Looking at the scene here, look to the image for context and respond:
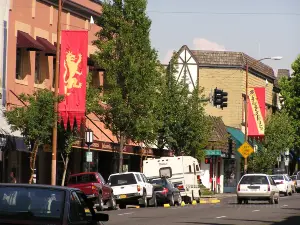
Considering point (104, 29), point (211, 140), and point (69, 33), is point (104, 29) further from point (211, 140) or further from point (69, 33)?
point (211, 140)

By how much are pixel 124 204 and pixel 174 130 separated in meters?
18.4

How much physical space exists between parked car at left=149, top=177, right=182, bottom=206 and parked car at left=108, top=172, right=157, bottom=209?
5.05 ft

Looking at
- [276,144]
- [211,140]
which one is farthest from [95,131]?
[276,144]

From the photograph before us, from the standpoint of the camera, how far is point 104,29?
50406mm

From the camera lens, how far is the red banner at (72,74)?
41625 millimetres

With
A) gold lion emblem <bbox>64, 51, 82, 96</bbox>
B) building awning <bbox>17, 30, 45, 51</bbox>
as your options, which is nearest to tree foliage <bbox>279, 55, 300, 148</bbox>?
building awning <bbox>17, 30, 45, 51</bbox>

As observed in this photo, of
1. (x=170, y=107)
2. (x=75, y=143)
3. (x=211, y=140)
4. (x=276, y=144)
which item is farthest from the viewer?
(x=276, y=144)

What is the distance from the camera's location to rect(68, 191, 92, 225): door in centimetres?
1130

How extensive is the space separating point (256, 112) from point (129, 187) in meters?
35.4

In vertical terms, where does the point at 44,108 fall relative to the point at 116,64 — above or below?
below

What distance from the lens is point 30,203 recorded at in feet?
36.6

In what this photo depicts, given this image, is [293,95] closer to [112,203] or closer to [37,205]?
[112,203]

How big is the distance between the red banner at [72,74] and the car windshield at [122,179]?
322cm

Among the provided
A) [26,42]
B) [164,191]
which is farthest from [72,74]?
[164,191]
